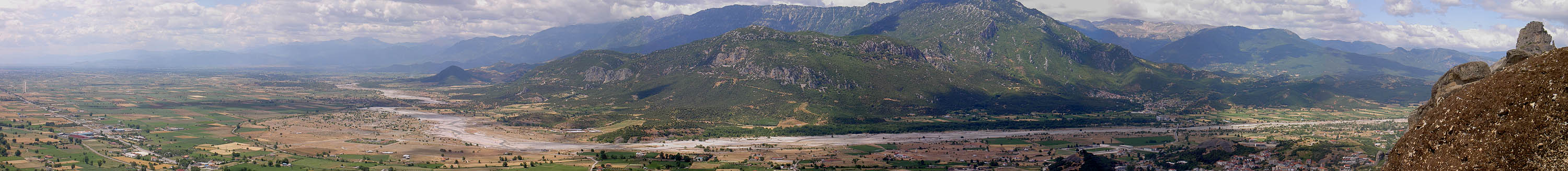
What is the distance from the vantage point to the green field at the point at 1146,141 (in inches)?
6368

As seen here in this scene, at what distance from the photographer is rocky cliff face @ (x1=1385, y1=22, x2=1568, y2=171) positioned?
1986cm

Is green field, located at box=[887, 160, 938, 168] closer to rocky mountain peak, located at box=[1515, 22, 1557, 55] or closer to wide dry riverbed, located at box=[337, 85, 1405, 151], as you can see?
wide dry riverbed, located at box=[337, 85, 1405, 151]

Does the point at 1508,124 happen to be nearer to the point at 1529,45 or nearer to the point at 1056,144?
the point at 1529,45

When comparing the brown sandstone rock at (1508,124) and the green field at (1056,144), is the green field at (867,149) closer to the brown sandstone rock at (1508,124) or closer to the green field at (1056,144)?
the green field at (1056,144)

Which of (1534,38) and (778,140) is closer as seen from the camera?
(1534,38)

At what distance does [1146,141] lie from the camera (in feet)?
551

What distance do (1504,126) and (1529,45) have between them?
11.4m

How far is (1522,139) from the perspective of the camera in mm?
20141

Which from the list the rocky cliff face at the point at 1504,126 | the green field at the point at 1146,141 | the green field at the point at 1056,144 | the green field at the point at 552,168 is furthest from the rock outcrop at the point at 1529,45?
the green field at the point at 1146,141

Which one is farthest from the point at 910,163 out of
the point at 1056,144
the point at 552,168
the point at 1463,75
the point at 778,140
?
the point at 1463,75

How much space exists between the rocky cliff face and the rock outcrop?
5740 mm

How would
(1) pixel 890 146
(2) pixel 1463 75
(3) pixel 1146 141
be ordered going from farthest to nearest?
1. (3) pixel 1146 141
2. (1) pixel 890 146
3. (2) pixel 1463 75

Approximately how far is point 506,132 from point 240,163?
61.8 metres

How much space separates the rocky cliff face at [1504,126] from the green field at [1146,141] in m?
143
